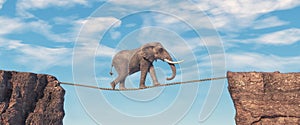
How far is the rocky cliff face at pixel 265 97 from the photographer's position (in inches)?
722

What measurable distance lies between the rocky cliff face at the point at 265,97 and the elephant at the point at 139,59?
4.19 m

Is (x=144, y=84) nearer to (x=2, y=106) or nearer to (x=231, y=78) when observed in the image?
(x=231, y=78)

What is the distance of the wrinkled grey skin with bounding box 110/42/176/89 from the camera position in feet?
73.3

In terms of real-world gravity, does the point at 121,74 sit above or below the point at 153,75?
above

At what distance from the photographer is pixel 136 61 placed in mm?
22797

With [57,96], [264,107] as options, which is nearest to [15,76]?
[57,96]

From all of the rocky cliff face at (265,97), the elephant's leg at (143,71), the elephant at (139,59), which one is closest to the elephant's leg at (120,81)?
the elephant at (139,59)

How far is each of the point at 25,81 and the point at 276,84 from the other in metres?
10.8

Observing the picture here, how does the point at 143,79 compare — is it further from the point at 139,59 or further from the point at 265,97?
the point at 265,97

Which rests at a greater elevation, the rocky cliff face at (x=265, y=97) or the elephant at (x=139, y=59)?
the elephant at (x=139, y=59)

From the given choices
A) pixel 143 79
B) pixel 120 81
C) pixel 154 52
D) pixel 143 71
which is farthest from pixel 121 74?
pixel 154 52

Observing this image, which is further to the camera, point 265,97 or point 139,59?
point 139,59

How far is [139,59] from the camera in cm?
2255

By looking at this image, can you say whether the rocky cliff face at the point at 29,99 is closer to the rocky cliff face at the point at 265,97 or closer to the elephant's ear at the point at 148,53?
the elephant's ear at the point at 148,53
